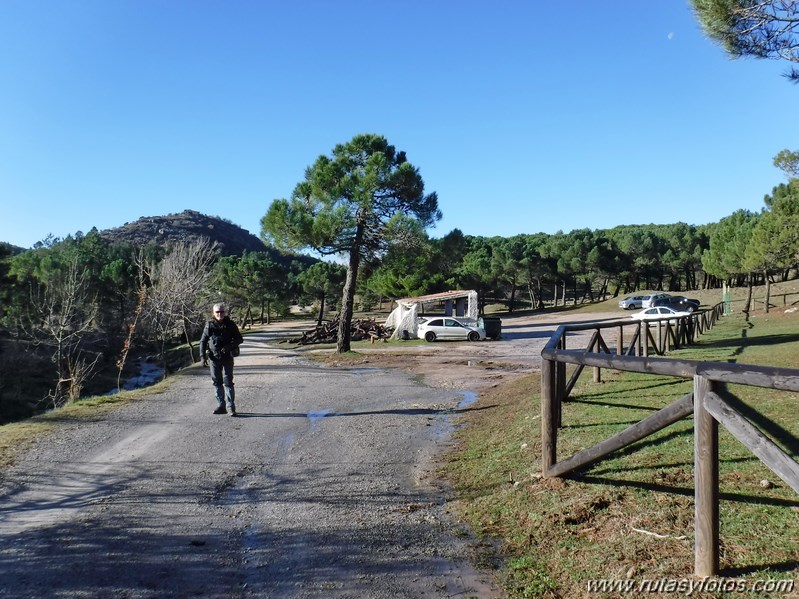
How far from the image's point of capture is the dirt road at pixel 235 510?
3.54 m

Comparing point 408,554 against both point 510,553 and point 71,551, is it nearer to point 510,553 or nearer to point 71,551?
point 510,553

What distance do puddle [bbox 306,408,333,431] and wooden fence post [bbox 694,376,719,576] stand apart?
5643 mm

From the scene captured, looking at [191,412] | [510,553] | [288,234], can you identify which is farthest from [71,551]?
[288,234]

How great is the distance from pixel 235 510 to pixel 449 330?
28.5 metres

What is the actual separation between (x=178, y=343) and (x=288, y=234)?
25.5 m

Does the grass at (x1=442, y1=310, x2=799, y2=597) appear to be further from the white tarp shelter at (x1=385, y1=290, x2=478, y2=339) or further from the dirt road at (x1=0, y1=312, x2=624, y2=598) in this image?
the white tarp shelter at (x1=385, y1=290, x2=478, y2=339)

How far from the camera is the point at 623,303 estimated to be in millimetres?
51938

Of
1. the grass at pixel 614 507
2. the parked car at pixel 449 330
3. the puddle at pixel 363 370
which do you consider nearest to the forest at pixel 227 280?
the parked car at pixel 449 330

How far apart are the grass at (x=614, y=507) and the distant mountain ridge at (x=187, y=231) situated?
123 metres

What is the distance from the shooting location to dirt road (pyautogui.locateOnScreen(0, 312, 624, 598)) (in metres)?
3.54

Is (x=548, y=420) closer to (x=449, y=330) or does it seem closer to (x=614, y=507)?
(x=614, y=507)

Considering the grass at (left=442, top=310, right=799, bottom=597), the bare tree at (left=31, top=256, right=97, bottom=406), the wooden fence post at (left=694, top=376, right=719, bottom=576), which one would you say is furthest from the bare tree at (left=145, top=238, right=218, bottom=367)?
the wooden fence post at (left=694, top=376, right=719, bottom=576)

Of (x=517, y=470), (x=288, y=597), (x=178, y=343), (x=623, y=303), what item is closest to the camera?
(x=288, y=597)

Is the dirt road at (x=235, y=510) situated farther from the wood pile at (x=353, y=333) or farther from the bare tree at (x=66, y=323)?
the wood pile at (x=353, y=333)
